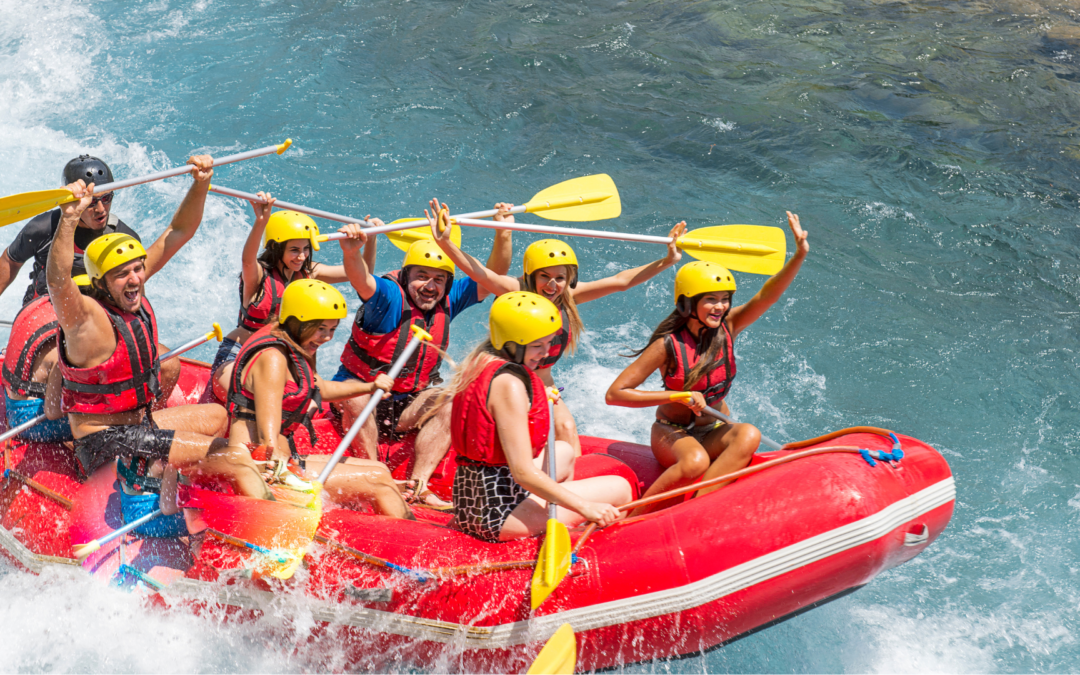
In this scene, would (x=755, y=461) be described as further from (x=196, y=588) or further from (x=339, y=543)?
(x=196, y=588)

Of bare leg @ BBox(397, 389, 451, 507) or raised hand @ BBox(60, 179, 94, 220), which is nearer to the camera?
raised hand @ BBox(60, 179, 94, 220)

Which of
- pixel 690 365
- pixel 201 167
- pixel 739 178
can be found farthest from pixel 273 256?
pixel 739 178

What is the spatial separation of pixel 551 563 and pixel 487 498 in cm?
45

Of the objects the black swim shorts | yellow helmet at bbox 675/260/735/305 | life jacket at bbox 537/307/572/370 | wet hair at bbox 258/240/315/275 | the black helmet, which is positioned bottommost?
life jacket at bbox 537/307/572/370

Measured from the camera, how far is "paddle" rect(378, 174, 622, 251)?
515cm

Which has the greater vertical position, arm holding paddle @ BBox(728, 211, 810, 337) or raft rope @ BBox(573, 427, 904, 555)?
arm holding paddle @ BBox(728, 211, 810, 337)

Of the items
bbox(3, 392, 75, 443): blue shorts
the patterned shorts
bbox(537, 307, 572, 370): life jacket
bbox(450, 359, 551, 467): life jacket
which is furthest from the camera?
bbox(537, 307, 572, 370): life jacket

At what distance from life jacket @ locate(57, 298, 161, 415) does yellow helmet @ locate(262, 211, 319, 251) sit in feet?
2.89

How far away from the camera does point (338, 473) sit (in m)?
4.00

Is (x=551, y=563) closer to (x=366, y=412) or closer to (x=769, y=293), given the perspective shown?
(x=366, y=412)

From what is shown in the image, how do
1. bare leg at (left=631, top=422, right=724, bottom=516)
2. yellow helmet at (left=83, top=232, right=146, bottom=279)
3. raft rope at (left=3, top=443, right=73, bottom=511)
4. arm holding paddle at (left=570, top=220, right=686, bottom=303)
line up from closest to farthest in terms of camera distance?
yellow helmet at (left=83, top=232, right=146, bottom=279)
bare leg at (left=631, top=422, right=724, bottom=516)
raft rope at (left=3, top=443, right=73, bottom=511)
arm holding paddle at (left=570, top=220, right=686, bottom=303)

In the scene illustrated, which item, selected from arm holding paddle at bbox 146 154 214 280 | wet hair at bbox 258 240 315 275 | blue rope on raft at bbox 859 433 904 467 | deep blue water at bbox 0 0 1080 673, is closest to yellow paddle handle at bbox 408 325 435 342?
wet hair at bbox 258 240 315 275

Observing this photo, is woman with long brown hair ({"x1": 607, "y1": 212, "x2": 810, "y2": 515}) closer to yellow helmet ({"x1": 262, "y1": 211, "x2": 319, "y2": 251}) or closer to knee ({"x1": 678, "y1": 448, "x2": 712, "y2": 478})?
knee ({"x1": 678, "y1": 448, "x2": 712, "y2": 478})

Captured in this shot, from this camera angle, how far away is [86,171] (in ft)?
15.0
